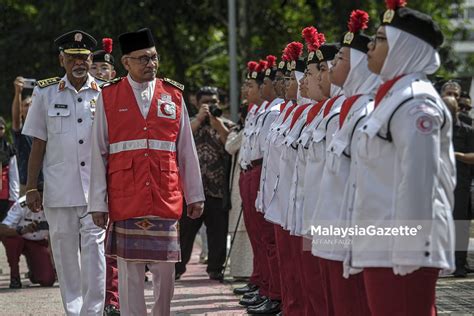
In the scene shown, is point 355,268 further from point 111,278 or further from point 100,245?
point 111,278

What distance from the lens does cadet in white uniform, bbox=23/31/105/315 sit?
9547mm

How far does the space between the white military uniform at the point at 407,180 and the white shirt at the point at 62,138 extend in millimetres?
3693

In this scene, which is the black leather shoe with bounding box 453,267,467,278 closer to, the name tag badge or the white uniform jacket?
the name tag badge

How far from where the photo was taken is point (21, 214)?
14602mm

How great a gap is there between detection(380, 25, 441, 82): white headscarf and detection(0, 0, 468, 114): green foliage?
21278 millimetres

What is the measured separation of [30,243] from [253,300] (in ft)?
13.4

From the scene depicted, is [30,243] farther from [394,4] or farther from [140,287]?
[394,4]

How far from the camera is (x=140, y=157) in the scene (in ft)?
28.2

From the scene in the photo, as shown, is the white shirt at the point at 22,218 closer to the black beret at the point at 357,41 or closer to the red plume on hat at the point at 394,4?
the black beret at the point at 357,41

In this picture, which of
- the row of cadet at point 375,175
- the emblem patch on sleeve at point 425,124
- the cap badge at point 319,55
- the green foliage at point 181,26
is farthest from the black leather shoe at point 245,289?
the green foliage at point 181,26

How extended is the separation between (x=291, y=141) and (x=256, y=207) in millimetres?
1924

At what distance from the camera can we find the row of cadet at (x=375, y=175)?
598 cm

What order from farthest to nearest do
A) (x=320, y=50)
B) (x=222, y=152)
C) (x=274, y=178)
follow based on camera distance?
1. (x=222, y=152)
2. (x=274, y=178)
3. (x=320, y=50)

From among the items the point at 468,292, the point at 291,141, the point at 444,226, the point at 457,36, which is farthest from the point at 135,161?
the point at 457,36
